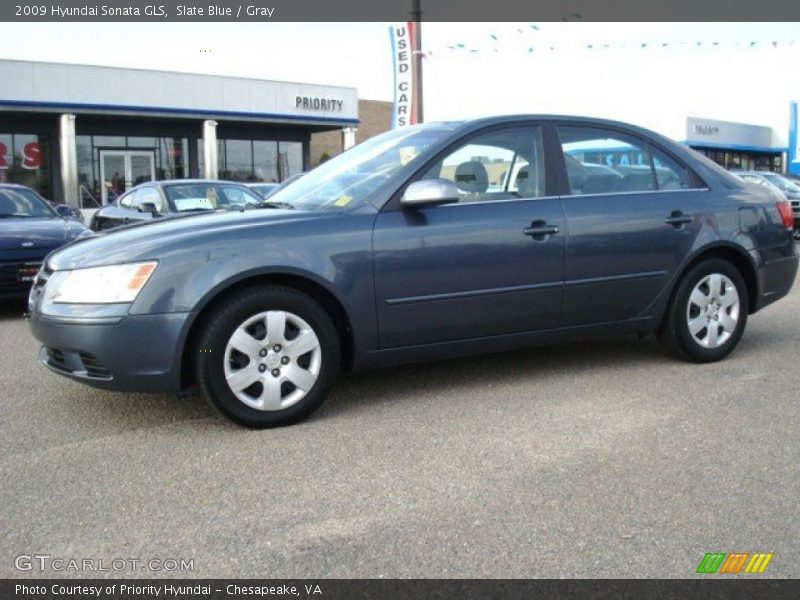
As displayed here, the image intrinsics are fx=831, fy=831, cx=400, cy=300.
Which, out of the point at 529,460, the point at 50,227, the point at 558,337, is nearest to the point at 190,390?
the point at 529,460

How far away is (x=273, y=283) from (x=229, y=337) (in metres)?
0.37

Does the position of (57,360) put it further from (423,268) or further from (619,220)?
(619,220)

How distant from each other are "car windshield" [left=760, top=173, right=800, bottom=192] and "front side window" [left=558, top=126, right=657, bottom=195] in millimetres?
13964

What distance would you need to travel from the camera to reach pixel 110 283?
3.98 m

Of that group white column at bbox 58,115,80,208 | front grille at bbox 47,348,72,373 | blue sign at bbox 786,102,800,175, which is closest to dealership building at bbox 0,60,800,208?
white column at bbox 58,115,80,208

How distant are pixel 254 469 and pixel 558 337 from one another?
2.15m

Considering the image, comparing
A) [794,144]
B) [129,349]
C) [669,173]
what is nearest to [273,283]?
[129,349]

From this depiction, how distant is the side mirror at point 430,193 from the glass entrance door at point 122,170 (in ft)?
77.3

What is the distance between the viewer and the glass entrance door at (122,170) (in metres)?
26.5

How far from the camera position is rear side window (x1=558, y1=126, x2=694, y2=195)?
5.11 meters

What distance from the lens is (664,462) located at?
3.68 metres

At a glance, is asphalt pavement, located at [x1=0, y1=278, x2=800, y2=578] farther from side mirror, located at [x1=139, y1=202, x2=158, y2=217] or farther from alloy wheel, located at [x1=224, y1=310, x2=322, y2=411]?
side mirror, located at [x1=139, y1=202, x2=158, y2=217]
